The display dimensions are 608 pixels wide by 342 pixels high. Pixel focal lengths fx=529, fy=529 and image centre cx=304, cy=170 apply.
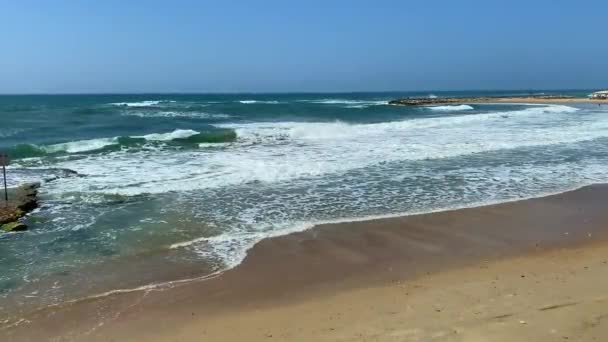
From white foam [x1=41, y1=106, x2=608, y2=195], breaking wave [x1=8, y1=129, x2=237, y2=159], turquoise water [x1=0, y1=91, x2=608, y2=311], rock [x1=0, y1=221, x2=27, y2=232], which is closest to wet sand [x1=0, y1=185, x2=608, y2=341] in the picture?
turquoise water [x1=0, y1=91, x2=608, y2=311]

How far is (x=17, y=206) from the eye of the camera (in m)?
10.5

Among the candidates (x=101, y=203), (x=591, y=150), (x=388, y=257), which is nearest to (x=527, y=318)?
(x=388, y=257)

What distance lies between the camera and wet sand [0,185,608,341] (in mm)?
5000

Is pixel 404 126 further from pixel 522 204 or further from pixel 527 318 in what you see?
pixel 527 318

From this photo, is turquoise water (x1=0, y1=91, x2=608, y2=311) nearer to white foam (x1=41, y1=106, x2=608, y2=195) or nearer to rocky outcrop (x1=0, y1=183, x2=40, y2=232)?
white foam (x1=41, y1=106, x2=608, y2=195)

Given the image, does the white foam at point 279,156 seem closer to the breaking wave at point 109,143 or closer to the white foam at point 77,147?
the breaking wave at point 109,143

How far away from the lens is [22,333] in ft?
17.5

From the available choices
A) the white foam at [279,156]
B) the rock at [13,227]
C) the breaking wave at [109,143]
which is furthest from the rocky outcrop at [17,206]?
the breaking wave at [109,143]

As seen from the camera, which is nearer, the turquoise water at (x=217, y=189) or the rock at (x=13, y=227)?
the turquoise water at (x=217, y=189)

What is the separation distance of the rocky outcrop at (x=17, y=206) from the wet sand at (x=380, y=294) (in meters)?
4.19

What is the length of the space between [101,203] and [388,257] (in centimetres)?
659

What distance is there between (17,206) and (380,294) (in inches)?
313

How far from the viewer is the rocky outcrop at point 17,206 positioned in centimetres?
934

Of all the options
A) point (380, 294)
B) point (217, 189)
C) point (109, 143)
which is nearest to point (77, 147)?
point (109, 143)
